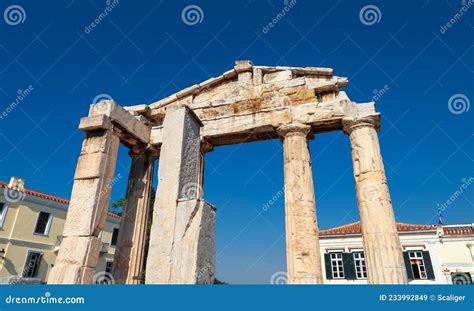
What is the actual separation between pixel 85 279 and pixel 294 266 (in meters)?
5.40

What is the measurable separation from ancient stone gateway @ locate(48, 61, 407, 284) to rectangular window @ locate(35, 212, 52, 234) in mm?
12536

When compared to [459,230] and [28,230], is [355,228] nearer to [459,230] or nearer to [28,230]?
[459,230]

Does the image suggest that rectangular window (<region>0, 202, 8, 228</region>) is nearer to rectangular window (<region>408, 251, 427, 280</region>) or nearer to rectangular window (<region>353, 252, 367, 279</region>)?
rectangular window (<region>353, 252, 367, 279</region>)

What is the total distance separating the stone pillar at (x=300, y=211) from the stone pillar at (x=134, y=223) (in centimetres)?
512

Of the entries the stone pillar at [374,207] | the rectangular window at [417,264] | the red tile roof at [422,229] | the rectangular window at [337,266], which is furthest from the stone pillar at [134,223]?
the rectangular window at [417,264]

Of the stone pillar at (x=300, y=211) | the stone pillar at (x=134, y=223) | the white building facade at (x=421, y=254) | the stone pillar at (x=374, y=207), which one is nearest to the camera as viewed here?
the stone pillar at (x=374, y=207)

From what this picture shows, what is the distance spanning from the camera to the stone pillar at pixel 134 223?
33.4 ft

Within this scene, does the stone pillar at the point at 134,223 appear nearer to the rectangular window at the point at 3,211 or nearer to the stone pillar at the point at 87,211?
the stone pillar at the point at 87,211

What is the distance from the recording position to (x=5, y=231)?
59.6 ft

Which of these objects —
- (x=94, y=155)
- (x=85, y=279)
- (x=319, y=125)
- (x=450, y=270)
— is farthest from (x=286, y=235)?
(x=450, y=270)

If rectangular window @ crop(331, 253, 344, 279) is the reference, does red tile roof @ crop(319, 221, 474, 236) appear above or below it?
above

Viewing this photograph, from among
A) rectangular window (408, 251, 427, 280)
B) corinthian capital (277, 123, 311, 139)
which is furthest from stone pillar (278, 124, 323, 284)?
rectangular window (408, 251, 427, 280)

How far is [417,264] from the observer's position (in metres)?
18.6

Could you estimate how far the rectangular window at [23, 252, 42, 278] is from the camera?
1875 cm
